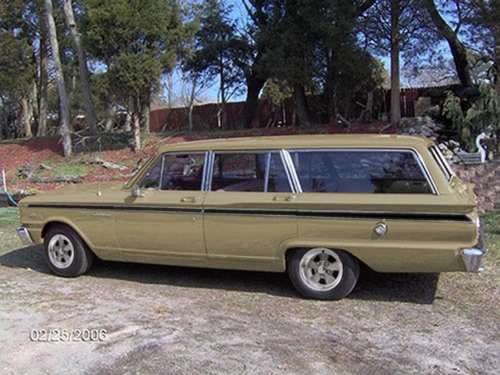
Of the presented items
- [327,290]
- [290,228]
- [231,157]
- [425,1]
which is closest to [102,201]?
[231,157]

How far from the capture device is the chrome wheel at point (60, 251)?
21.1 ft

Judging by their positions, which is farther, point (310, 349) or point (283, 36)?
point (283, 36)

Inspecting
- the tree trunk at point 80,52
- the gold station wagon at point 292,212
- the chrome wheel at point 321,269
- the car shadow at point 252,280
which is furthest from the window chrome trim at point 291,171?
the tree trunk at point 80,52

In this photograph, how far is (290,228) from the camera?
5258mm

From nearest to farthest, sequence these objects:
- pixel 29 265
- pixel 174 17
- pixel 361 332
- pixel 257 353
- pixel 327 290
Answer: pixel 257 353 < pixel 361 332 < pixel 327 290 < pixel 29 265 < pixel 174 17

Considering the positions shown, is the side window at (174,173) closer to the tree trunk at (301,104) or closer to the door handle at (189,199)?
the door handle at (189,199)

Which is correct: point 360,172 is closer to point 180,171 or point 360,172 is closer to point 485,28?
point 180,171

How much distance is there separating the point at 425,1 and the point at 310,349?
14.3 meters

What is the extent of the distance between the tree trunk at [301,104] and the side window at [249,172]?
606 inches

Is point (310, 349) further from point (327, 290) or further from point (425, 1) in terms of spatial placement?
point (425, 1)

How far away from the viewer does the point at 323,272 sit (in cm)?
529

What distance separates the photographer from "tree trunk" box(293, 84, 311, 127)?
20938 millimetres

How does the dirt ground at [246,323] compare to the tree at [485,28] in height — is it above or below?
below

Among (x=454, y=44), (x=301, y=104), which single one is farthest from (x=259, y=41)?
(x=454, y=44)
